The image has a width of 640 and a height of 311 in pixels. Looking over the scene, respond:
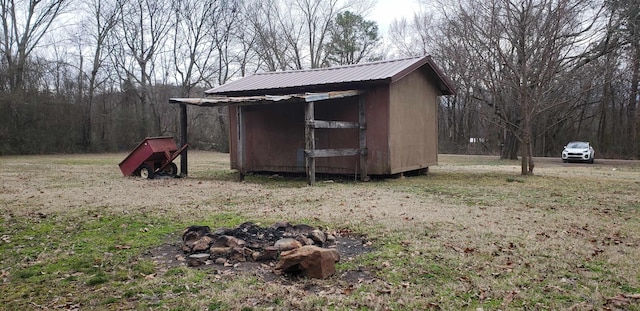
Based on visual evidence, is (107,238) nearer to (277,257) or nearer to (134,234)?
(134,234)

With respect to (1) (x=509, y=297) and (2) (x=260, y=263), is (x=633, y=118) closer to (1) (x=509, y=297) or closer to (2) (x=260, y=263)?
(1) (x=509, y=297)

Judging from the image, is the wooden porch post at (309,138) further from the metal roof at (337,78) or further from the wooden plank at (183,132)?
the wooden plank at (183,132)

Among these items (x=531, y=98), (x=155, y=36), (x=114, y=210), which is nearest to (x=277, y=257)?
(x=114, y=210)

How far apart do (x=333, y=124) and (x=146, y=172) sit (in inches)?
225

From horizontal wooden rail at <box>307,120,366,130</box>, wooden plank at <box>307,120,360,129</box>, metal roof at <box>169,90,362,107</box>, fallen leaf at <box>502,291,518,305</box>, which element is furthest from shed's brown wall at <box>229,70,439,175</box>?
fallen leaf at <box>502,291,518,305</box>

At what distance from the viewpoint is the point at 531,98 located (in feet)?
43.7

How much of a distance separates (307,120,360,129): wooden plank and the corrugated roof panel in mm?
1167

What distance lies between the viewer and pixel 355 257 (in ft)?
15.3

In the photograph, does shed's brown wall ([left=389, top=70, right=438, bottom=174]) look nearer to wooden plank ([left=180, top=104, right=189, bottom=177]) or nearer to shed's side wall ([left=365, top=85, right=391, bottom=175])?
shed's side wall ([left=365, top=85, right=391, bottom=175])

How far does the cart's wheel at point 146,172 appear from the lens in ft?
42.8

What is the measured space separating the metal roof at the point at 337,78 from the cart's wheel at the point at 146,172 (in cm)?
327

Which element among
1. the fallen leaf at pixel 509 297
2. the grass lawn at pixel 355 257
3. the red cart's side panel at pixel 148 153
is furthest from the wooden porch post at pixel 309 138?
the fallen leaf at pixel 509 297

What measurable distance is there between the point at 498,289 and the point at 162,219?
15.7 feet

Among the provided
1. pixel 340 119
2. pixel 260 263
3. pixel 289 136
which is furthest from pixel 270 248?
pixel 289 136
